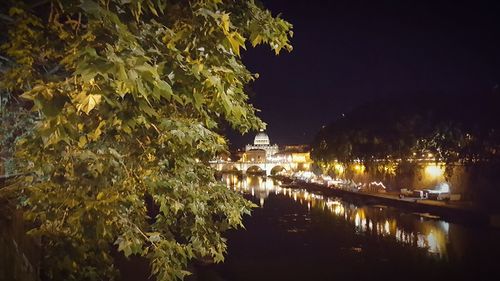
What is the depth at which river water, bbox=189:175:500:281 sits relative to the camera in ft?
69.1

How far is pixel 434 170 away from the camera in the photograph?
43406mm

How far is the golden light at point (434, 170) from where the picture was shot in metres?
42.4

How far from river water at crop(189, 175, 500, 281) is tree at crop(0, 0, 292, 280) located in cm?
1492

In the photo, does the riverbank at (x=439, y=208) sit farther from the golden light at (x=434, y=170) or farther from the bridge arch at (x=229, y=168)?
the bridge arch at (x=229, y=168)

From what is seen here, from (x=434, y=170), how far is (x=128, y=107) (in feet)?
147

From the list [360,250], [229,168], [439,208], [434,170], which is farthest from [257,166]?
[360,250]

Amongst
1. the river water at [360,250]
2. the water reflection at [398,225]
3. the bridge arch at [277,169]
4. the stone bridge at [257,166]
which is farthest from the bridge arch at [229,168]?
the river water at [360,250]

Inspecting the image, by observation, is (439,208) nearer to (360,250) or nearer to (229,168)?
(360,250)

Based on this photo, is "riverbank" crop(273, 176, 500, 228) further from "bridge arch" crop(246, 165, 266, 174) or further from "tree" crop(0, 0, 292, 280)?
"bridge arch" crop(246, 165, 266, 174)

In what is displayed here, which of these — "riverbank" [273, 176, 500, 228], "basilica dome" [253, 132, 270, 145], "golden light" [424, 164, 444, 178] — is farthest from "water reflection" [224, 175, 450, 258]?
"basilica dome" [253, 132, 270, 145]

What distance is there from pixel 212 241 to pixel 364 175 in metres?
54.5

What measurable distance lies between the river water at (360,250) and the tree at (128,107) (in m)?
14.9

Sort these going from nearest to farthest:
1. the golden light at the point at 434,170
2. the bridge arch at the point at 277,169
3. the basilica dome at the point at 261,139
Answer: the golden light at the point at 434,170 < the bridge arch at the point at 277,169 < the basilica dome at the point at 261,139

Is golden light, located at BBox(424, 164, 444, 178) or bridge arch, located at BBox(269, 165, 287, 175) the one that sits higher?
bridge arch, located at BBox(269, 165, 287, 175)
